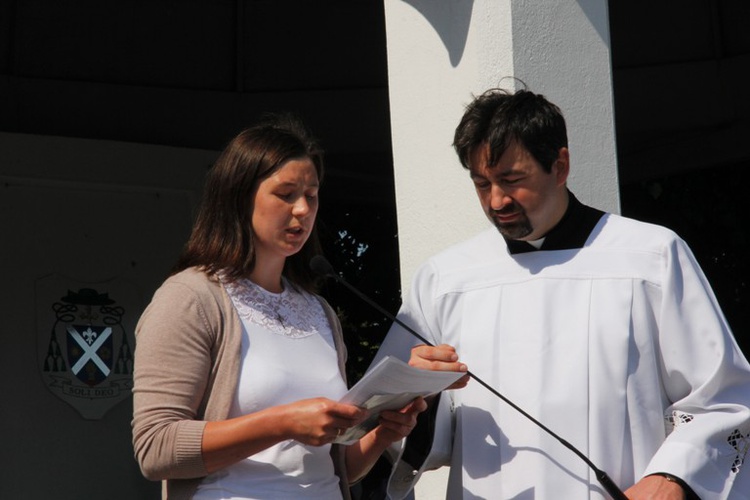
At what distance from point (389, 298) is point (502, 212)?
16.2 ft

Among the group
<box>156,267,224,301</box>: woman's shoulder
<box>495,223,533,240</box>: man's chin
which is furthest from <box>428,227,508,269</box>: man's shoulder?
<box>156,267,224,301</box>: woman's shoulder

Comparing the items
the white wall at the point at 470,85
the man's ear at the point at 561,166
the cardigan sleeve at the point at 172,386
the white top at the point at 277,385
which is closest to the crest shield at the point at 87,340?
the white wall at the point at 470,85

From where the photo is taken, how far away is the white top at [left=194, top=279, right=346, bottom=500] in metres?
2.94

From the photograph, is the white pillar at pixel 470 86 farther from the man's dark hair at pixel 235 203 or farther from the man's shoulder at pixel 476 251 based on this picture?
the man's dark hair at pixel 235 203

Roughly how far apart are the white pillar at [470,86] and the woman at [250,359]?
2.80 ft

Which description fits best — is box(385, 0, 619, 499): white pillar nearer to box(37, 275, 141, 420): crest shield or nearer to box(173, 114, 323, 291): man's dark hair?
box(173, 114, 323, 291): man's dark hair

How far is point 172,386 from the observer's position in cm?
288

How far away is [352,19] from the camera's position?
25.2 ft

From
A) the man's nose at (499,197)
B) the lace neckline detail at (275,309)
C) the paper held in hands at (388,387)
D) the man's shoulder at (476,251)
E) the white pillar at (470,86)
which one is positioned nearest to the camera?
the paper held in hands at (388,387)

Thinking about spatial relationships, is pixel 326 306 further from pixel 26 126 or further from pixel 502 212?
pixel 26 126

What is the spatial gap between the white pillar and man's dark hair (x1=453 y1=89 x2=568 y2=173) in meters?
0.62

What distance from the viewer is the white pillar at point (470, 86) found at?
4.00 meters

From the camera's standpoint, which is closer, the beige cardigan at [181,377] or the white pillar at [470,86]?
the beige cardigan at [181,377]

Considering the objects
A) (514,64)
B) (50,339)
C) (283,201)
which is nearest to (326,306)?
(283,201)
